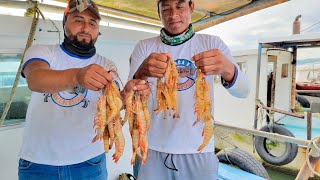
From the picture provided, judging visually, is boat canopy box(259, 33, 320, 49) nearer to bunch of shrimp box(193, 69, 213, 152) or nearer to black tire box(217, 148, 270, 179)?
black tire box(217, 148, 270, 179)

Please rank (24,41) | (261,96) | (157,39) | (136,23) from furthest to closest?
(261,96)
(136,23)
(24,41)
(157,39)

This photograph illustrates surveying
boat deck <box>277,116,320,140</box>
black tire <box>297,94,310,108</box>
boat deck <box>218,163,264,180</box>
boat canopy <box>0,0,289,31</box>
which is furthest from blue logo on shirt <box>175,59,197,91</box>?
black tire <box>297,94,310,108</box>

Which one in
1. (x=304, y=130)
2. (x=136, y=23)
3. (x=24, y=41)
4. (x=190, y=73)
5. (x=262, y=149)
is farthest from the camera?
(x=304, y=130)

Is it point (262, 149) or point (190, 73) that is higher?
point (190, 73)

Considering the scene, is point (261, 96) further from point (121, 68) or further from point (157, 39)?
point (157, 39)

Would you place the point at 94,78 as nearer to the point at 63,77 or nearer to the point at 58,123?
the point at 63,77

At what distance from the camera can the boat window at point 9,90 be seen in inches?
137

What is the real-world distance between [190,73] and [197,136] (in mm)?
549

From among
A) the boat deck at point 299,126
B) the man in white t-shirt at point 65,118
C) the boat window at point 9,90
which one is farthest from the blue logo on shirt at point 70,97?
the boat deck at point 299,126

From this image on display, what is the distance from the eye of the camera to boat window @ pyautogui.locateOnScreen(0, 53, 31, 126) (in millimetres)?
3484

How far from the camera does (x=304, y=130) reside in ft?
34.9

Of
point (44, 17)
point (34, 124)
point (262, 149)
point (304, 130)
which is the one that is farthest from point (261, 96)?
point (34, 124)

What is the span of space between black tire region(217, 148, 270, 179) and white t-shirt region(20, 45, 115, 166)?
3.63 metres

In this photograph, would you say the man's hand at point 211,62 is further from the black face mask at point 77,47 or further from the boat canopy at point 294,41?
the boat canopy at point 294,41
